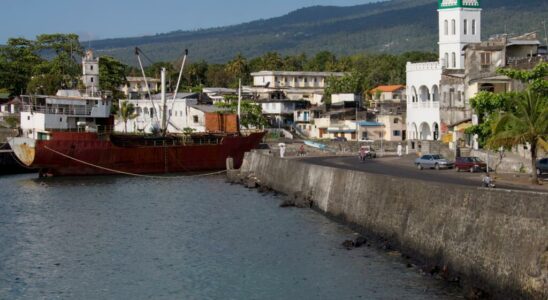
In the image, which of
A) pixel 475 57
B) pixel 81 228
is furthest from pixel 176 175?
pixel 81 228

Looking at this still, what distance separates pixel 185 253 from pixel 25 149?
117ft

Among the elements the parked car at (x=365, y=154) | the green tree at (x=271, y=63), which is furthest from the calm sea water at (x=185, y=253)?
the green tree at (x=271, y=63)

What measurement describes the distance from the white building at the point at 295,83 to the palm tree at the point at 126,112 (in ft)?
70.3

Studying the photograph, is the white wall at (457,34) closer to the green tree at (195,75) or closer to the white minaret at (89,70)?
the white minaret at (89,70)

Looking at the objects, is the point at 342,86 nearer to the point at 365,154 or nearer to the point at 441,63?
the point at 441,63

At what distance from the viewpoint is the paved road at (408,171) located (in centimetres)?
3809

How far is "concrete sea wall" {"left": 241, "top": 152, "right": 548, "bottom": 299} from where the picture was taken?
71.1 ft

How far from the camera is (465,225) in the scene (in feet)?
82.7

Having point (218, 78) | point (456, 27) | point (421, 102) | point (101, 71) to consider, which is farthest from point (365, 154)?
point (218, 78)

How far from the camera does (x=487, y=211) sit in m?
24.0

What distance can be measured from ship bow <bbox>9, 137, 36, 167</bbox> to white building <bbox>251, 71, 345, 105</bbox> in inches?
2185

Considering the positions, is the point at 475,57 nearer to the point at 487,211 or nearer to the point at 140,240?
the point at 140,240

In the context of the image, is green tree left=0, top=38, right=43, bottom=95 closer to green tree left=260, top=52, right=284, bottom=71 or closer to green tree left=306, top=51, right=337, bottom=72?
green tree left=260, top=52, right=284, bottom=71

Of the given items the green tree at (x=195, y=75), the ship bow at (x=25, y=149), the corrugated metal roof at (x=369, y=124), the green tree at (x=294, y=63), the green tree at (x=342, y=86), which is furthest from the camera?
the green tree at (x=294, y=63)
